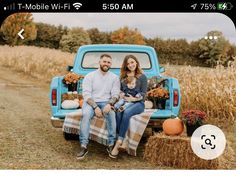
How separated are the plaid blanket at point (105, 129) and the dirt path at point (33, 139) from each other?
98 mm

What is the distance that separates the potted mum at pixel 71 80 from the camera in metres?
7.51

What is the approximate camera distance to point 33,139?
7547 millimetres

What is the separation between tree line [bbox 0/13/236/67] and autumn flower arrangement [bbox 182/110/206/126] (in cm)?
55

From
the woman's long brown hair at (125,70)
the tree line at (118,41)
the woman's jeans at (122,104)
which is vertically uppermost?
the tree line at (118,41)

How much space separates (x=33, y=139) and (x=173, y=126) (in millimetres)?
1386

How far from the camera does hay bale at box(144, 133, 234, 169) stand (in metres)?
7.32

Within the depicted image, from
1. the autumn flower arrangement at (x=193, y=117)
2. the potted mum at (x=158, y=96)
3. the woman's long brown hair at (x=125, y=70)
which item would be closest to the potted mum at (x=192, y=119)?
the autumn flower arrangement at (x=193, y=117)

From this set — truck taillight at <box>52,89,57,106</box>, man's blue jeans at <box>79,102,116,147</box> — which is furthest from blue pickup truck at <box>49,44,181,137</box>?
man's blue jeans at <box>79,102,116,147</box>

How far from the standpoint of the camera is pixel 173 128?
736 cm

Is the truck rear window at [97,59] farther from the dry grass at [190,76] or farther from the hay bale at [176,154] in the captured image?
the hay bale at [176,154]

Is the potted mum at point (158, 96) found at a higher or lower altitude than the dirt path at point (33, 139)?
higher

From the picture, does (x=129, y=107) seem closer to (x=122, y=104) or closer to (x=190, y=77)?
(x=122, y=104)

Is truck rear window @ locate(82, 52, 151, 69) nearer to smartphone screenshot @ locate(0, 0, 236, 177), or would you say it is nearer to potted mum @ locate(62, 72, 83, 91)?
smartphone screenshot @ locate(0, 0, 236, 177)

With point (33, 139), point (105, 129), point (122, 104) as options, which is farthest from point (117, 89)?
point (33, 139)
